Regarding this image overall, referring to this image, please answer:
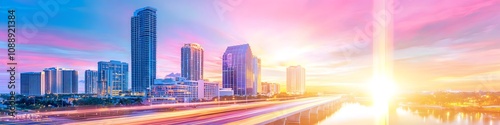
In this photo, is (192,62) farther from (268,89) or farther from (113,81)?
(268,89)

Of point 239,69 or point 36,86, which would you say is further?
point 239,69

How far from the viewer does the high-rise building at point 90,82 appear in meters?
12.6

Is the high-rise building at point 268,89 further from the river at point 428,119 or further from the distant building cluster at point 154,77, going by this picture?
the river at point 428,119

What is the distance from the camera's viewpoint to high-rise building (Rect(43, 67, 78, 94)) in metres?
7.29

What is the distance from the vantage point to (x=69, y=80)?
834cm

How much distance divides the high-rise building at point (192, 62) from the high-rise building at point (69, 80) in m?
10.8

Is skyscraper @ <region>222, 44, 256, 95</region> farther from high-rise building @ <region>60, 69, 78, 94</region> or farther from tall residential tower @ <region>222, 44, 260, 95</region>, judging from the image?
high-rise building @ <region>60, 69, 78, 94</region>

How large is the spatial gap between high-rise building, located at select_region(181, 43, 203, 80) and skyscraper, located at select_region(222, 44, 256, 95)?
14.2ft

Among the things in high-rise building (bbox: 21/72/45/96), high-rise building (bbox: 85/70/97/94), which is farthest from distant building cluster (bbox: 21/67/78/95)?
high-rise building (bbox: 85/70/97/94)

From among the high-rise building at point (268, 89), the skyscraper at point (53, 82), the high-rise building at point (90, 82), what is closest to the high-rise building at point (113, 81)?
the high-rise building at point (90, 82)

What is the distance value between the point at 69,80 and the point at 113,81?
907 cm

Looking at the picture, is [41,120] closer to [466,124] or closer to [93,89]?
[93,89]

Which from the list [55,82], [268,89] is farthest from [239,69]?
[55,82]

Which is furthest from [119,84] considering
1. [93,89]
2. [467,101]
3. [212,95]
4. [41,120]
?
[467,101]
